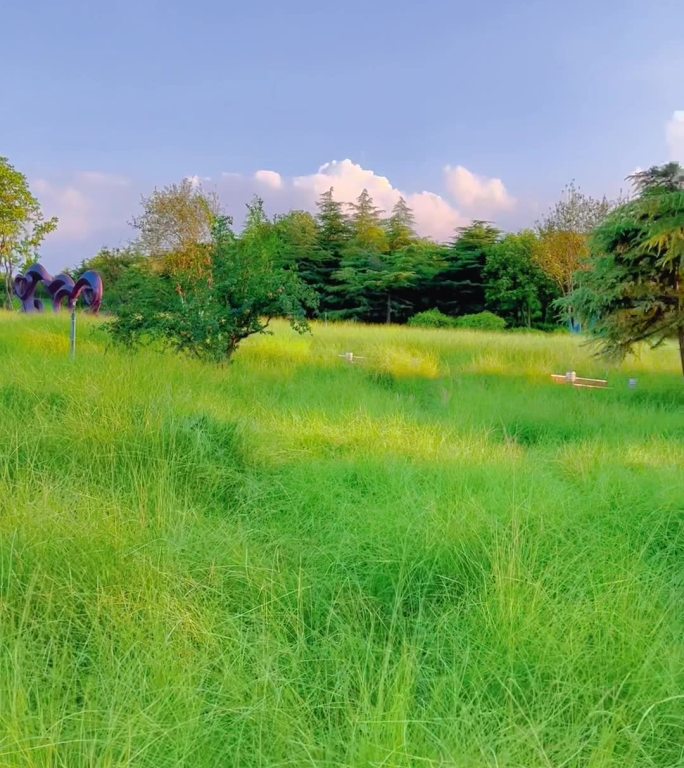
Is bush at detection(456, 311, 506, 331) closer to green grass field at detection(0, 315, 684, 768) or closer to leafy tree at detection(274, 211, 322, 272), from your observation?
leafy tree at detection(274, 211, 322, 272)

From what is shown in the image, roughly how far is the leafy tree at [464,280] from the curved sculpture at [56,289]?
21.4 meters

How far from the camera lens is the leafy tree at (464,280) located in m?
32.1

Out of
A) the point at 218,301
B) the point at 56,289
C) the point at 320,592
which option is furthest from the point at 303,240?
the point at 320,592

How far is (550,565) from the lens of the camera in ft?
7.75

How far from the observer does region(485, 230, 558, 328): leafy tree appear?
29.6 meters

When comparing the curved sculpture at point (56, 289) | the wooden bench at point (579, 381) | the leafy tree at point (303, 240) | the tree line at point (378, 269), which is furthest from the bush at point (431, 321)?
the wooden bench at point (579, 381)

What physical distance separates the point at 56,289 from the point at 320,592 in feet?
50.6

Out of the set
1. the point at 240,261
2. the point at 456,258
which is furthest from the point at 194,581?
the point at 456,258

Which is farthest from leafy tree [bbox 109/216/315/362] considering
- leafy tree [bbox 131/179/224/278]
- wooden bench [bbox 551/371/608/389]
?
leafy tree [bbox 131/179/224/278]

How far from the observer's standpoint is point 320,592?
89.5 inches

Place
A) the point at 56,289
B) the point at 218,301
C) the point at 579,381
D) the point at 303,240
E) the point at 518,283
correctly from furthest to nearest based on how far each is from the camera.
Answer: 1. the point at 303,240
2. the point at 518,283
3. the point at 56,289
4. the point at 579,381
5. the point at 218,301

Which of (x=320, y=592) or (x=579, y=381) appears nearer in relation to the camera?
(x=320, y=592)

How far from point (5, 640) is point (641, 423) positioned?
19.8 ft

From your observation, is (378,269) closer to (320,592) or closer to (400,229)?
(400,229)
